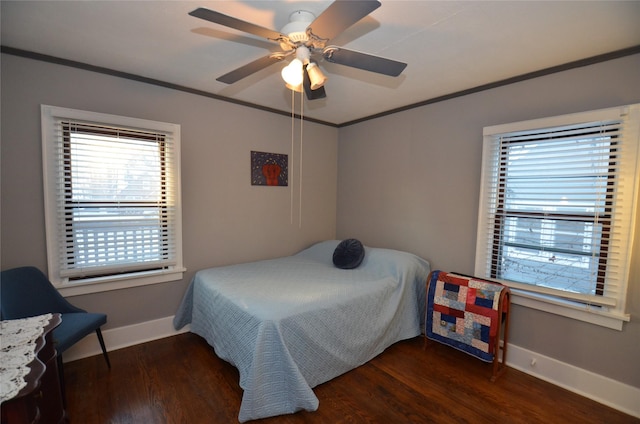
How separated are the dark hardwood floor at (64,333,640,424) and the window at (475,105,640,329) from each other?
2.21 ft

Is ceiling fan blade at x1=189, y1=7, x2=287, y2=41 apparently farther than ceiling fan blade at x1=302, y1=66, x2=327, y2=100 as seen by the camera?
No

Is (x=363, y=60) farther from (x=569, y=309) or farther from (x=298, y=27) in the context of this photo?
(x=569, y=309)

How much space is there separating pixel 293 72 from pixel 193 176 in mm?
1749

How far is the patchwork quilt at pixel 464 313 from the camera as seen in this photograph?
2199 millimetres

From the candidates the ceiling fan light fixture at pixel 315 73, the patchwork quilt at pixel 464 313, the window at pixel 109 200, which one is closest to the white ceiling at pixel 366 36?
the ceiling fan light fixture at pixel 315 73

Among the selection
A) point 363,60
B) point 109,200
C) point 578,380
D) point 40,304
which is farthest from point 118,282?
point 578,380

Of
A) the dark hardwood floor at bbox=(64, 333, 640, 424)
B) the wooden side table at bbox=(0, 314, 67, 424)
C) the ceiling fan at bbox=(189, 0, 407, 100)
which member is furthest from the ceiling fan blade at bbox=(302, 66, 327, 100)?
the dark hardwood floor at bbox=(64, 333, 640, 424)

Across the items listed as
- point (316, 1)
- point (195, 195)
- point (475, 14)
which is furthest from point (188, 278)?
point (475, 14)

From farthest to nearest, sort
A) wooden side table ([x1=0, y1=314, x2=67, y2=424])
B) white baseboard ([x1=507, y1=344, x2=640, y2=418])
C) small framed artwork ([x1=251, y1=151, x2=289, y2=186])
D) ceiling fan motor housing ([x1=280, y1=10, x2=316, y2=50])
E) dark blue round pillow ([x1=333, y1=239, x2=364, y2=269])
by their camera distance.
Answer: small framed artwork ([x1=251, y1=151, x2=289, y2=186])
dark blue round pillow ([x1=333, y1=239, x2=364, y2=269])
white baseboard ([x1=507, y1=344, x2=640, y2=418])
ceiling fan motor housing ([x1=280, y1=10, x2=316, y2=50])
wooden side table ([x1=0, y1=314, x2=67, y2=424])

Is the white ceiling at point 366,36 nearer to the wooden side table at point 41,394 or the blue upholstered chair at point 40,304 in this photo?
the blue upholstered chair at point 40,304

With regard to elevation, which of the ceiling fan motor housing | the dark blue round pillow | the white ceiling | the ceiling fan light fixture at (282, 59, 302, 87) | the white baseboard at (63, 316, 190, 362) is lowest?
the white baseboard at (63, 316, 190, 362)

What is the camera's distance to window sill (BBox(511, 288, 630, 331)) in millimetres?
1938

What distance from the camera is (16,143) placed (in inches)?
82.0

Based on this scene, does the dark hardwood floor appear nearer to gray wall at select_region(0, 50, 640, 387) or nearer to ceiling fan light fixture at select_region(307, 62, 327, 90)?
gray wall at select_region(0, 50, 640, 387)
